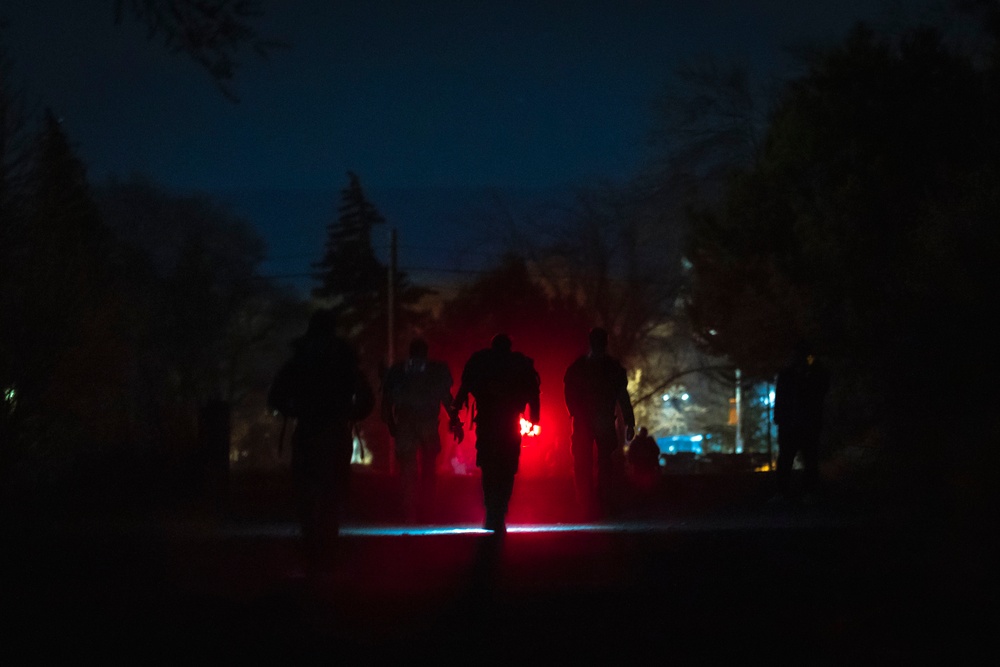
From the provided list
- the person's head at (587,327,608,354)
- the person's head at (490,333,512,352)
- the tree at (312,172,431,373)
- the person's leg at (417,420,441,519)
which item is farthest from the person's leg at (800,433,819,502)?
the tree at (312,172,431,373)

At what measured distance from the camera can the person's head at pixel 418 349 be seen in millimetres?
11570

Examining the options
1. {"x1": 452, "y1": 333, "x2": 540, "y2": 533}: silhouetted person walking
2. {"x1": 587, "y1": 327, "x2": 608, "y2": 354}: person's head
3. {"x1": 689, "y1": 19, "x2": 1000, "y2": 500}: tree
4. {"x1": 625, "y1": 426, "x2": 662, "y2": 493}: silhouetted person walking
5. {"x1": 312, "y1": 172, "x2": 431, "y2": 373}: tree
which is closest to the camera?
{"x1": 452, "y1": 333, "x2": 540, "y2": 533}: silhouetted person walking

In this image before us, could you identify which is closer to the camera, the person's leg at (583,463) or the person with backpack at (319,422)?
the person with backpack at (319,422)

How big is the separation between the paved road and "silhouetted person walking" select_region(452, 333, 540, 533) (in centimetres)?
33

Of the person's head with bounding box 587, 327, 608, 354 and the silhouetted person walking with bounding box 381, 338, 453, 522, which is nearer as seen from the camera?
the person's head with bounding box 587, 327, 608, 354

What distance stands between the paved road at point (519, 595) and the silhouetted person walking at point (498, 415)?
0.33 metres

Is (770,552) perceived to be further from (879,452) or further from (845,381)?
(845,381)

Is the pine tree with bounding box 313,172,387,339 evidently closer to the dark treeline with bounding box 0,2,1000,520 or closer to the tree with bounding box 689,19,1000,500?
the dark treeline with bounding box 0,2,1000,520

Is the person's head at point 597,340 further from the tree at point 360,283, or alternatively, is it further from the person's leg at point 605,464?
the tree at point 360,283

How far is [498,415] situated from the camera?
33.1 ft

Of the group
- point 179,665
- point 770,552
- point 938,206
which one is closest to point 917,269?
point 938,206

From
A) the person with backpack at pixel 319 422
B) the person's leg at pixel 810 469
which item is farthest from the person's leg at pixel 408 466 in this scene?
the person's leg at pixel 810 469

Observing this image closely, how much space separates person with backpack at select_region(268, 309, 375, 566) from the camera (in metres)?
8.27

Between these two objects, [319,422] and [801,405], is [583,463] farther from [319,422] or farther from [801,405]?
[319,422]
